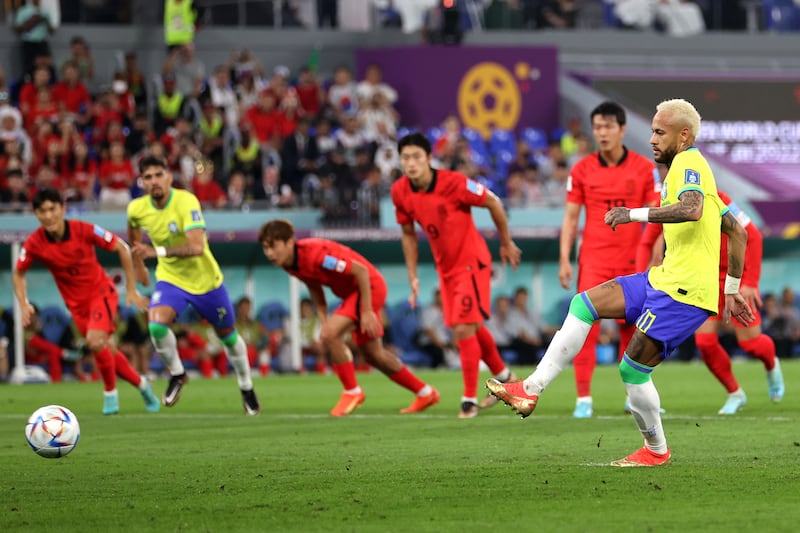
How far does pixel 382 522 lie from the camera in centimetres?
658

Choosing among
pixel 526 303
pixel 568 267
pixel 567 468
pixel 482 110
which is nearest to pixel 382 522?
pixel 567 468

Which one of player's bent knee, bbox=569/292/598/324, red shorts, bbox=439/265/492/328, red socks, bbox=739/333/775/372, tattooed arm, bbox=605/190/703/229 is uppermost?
tattooed arm, bbox=605/190/703/229

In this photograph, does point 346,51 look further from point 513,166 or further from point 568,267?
point 568,267

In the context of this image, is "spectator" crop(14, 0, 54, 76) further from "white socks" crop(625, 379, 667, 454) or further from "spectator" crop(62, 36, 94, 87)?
"white socks" crop(625, 379, 667, 454)

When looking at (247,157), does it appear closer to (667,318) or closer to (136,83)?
(136,83)

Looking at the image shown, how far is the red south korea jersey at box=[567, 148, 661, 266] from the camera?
40.4 ft

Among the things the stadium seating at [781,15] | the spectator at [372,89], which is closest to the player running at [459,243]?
the spectator at [372,89]

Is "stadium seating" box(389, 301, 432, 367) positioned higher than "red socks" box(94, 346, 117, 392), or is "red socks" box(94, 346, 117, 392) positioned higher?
"red socks" box(94, 346, 117, 392)

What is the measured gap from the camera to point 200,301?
13789 mm

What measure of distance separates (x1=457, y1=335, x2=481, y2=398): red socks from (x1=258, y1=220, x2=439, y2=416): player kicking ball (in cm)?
64

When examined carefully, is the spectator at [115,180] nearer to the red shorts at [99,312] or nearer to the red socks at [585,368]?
the red shorts at [99,312]

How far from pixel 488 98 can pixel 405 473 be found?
2153cm

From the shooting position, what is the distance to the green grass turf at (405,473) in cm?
668

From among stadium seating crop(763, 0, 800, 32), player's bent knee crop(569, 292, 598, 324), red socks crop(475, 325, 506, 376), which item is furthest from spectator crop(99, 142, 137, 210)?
stadium seating crop(763, 0, 800, 32)
